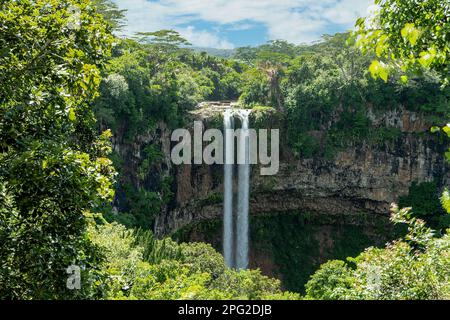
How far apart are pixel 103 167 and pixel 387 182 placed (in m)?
21.5

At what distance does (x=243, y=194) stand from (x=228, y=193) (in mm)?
788

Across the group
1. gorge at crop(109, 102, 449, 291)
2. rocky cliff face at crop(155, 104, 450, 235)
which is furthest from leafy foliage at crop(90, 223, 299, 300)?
gorge at crop(109, 102, 449, 291)

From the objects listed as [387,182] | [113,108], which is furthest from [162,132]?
[387,182]

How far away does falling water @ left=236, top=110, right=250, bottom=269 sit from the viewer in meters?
22.8

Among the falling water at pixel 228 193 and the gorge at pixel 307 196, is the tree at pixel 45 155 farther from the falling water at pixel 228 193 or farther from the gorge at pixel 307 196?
the falling water at pixel 228 193

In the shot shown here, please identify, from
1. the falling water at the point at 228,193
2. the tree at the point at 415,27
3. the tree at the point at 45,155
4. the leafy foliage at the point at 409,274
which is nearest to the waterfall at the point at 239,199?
the falling water at the point at 228,193

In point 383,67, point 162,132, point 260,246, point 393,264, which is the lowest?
point 260,246

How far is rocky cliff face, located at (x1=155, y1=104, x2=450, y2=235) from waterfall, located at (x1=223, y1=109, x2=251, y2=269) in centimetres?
59

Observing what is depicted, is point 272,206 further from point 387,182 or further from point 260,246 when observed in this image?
point 387,182

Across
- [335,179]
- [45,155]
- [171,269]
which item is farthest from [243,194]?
[45,155]

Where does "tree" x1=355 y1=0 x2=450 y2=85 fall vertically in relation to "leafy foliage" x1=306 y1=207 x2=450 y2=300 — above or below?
above

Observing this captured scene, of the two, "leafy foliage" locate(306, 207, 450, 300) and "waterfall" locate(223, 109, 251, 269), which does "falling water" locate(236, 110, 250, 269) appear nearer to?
"waterfall" locate(223, 109, 251, 269)

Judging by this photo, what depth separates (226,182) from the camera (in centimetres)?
2358

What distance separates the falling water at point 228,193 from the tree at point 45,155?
18.2 metres
